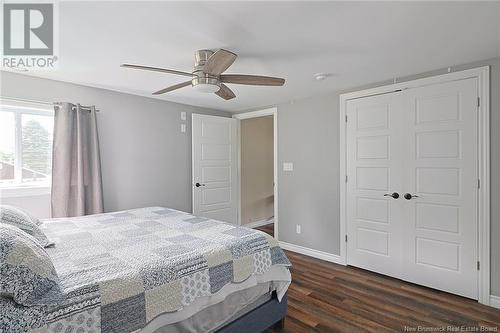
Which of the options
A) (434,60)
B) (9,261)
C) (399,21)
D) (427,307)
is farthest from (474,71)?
(9,261)

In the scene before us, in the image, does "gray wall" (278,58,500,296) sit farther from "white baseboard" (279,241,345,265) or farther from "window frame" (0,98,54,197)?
"window frame" (0,98,54,197)

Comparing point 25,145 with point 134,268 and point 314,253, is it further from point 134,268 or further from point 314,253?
point 314,253

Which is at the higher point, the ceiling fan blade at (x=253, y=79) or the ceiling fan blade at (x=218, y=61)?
the ceiling fan blade at (x=218, y=61)

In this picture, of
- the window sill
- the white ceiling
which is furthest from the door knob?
the window sill

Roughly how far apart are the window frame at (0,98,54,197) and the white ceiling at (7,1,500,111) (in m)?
0.37

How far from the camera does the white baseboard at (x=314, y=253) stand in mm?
3482

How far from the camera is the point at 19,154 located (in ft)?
9.18

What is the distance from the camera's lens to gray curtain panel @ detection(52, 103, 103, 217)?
114 inches

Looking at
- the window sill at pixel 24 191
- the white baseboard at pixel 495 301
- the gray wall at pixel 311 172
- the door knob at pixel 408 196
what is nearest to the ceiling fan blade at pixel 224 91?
the gray wall at pixel 311 172

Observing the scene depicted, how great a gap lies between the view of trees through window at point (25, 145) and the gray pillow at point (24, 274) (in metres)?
2.11

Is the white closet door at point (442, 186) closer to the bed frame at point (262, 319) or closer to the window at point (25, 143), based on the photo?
the bed frame at point (262, 319)

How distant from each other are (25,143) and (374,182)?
4097 millimetres

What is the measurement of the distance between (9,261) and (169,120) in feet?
10.3

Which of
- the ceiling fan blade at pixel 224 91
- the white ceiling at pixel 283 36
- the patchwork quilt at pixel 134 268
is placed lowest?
the patchwork quilt at pixel 134 268
